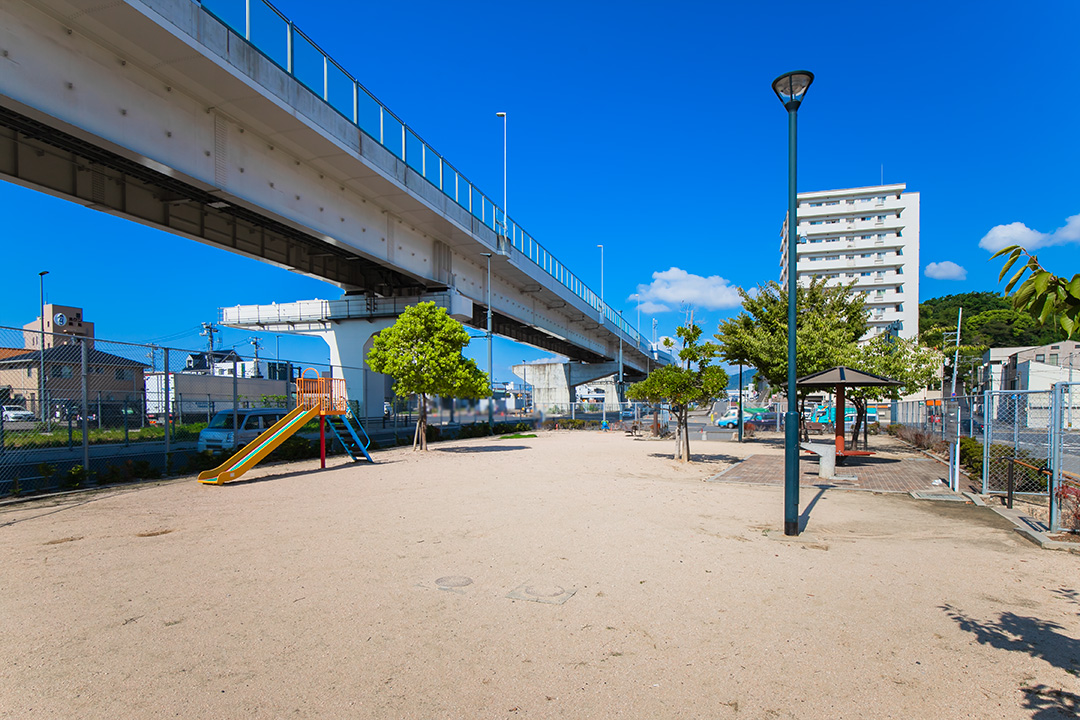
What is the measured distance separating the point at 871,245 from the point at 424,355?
A: 6686 centimetres

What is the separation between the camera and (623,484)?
1308cm

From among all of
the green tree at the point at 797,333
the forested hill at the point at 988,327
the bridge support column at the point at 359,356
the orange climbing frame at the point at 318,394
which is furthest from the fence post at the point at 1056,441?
the forested hill at the point at 988,327

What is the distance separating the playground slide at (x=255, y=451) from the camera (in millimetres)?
13141

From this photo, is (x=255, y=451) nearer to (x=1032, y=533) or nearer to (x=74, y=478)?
(x=74, y=478)

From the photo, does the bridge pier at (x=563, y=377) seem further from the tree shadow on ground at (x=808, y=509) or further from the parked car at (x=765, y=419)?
the tree shadow on ground at (x=808, y=509)

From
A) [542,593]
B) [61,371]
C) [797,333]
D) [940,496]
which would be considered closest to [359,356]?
[61,371]

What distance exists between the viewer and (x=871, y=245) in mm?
69562

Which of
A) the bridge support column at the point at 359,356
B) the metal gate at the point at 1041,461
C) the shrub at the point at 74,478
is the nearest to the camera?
the metal gate at the point at 1041,461

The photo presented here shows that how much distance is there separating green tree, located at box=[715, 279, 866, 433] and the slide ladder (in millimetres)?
14758

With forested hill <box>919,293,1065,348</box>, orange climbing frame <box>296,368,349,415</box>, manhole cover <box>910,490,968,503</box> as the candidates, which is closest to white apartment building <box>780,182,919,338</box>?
forested hill <box>919,293,1065,348</box>

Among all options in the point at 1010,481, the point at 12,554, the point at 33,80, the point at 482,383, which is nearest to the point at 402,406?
the point at 482,383

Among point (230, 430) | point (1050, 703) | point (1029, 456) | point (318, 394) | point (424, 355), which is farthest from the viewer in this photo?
point (424, 355)

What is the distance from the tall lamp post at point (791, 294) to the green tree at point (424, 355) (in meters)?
13.9

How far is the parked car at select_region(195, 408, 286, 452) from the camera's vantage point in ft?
55.6
